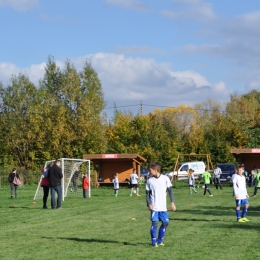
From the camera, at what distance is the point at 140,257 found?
11430 mm

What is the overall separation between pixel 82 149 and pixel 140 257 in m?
51.5

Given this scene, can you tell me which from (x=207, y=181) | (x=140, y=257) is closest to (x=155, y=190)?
(x=140, y=257)

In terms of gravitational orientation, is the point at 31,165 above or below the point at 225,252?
above

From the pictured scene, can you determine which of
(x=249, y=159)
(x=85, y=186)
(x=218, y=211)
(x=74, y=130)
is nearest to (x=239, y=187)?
(x=218, y=211)

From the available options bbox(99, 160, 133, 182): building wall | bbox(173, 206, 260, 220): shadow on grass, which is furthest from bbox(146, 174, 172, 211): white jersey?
bbox(99, 160, 133, 182): building wall

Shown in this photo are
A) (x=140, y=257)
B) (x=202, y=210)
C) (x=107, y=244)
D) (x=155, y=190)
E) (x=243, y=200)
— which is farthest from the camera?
(x=202, y=210)

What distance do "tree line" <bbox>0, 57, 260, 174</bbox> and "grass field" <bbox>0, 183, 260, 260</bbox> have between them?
130ft

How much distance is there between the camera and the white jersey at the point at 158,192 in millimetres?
12633

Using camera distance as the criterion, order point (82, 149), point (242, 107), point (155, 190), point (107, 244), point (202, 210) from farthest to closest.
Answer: point (242, 107), point (82, 149), point (202, 210), point (107, 244), point (155, 190)

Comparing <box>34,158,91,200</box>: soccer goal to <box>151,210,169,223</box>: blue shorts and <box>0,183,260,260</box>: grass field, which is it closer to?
<box>0,183,260,260</box>: grass field

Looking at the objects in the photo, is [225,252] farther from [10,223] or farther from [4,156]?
[4,156]

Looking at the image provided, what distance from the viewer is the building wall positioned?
177ft

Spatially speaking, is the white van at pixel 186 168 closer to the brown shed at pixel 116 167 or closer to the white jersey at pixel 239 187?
the brown shed at pixel 116 167

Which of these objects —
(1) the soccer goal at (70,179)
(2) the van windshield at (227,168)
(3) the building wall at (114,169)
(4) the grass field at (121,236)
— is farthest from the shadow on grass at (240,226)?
(3) the building wall at (114,169)
